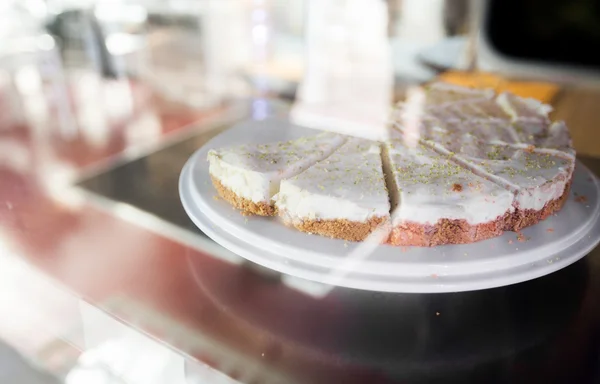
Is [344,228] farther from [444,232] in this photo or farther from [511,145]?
[511,145]

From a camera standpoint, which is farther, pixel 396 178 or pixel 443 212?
pixel 396 178

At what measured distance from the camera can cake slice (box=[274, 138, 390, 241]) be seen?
969 mm

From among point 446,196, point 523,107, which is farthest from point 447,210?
point 523,107

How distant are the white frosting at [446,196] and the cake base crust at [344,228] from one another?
40mm

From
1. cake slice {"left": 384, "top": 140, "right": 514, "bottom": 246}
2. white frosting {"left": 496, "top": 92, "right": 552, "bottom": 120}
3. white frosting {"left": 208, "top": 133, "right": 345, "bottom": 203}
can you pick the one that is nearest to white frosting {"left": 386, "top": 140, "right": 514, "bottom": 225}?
cake slice {"left": 384, "top": 140, "right": 514, "bottom": 246}

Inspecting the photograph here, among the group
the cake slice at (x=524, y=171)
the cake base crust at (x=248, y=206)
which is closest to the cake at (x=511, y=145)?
the cake slice at (x=524, y=171)

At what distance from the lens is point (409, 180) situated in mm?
1050

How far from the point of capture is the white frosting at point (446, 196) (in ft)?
3.18

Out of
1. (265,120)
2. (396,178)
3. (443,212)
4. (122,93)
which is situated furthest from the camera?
(122,93)

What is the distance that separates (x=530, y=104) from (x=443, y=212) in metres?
0.75

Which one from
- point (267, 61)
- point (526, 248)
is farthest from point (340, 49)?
point (526, 248)

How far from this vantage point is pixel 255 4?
275cm

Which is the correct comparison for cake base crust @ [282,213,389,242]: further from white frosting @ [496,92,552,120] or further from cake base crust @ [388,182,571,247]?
white frosting @ [496,92,552,120]

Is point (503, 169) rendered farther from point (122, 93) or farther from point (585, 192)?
point (122, 93)
